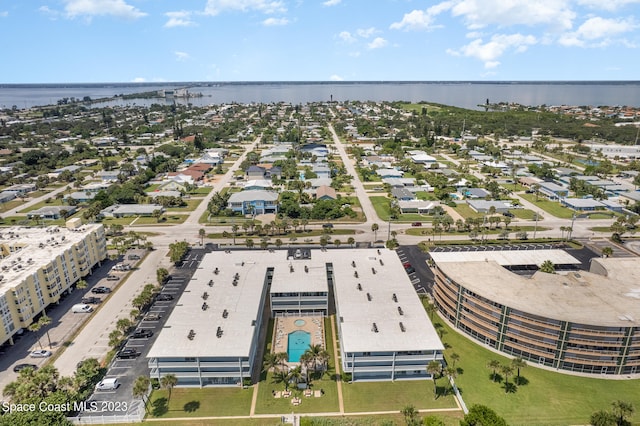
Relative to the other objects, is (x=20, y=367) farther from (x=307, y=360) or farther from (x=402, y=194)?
(x=402, y=194)

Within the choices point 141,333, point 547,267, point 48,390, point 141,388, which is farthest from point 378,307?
point 48,390

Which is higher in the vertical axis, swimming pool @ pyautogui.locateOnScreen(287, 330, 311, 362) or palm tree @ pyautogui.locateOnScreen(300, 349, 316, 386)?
palm tree @ pyautogui.locateOnScreen(300, 349, 316, 386)

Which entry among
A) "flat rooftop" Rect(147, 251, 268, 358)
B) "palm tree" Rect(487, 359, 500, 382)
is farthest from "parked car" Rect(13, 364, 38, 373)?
"palm tree" Rect(487, 359, 500, 382)

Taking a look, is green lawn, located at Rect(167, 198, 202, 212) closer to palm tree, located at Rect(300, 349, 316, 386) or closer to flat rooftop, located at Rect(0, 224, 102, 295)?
flat rooftop, located at Rect(0, 224, 102, 295)

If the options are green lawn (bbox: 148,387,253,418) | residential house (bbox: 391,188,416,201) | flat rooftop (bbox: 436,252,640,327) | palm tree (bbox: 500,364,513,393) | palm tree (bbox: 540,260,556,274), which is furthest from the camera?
residential house (bbox: 391,188,416,201)

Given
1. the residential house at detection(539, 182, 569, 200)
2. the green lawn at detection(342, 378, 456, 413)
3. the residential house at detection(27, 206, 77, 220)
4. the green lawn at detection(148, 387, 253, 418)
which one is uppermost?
the residential house at detection(539, 182, 569, 200)

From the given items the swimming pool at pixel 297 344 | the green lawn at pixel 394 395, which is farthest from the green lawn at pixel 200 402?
the green lawn at pixel 394 395

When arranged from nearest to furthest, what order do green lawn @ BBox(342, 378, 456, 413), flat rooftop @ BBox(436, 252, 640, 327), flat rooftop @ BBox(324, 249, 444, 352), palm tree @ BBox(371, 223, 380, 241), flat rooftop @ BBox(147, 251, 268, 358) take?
1. green lawn @ BBox(342, 378, 456, 413)
2. flat rooftop @ BBox(147, 251, 268, 358)
3. flat rooftop @ BBox(324, 249, 444, 352)
4. flat rooftop @ BBox(436, 252, 640, 327)
5. palm tree @ BBox(371, 223, 380, 241)
